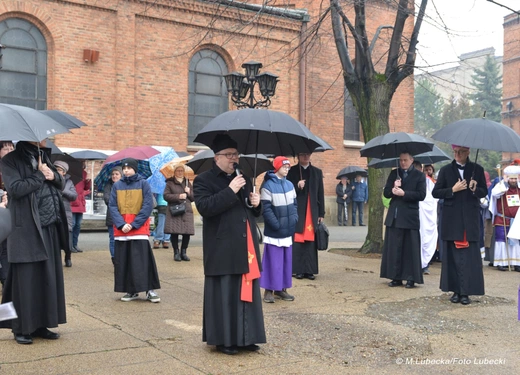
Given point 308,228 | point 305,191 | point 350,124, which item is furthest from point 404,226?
point 350,124

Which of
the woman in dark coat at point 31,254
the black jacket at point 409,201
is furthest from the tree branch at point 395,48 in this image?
the woman in dark coat at point 31,254

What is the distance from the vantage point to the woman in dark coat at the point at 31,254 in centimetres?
612

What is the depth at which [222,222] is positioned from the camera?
5.93 m

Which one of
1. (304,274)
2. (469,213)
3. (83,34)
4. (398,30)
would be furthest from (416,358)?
(83,34)

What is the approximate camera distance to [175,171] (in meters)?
12.5

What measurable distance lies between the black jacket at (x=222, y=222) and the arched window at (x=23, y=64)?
598 inches

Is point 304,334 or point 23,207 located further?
point 304,334

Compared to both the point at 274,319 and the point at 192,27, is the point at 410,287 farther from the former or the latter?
the point at 192,27

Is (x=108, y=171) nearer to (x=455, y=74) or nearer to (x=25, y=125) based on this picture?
(x=25, y=125)

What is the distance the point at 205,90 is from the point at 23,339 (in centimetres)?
1725

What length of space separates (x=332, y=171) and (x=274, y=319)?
17.9 metres

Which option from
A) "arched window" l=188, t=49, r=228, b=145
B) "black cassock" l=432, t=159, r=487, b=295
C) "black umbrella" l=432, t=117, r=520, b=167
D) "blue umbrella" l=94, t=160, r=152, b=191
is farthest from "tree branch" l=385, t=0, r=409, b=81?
"arched window" l=188, t=49, r=228, b=145

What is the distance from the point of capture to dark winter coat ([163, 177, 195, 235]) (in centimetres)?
1214

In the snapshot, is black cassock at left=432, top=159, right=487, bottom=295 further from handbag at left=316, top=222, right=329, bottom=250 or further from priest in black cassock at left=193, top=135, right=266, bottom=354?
priest in black cassock at left=193, top=135, right=266, bottom=354
